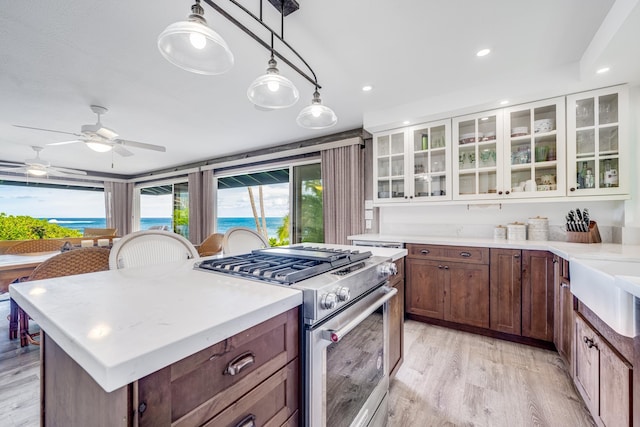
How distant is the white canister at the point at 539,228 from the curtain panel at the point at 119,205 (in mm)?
8386

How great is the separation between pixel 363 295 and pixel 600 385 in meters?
1.22

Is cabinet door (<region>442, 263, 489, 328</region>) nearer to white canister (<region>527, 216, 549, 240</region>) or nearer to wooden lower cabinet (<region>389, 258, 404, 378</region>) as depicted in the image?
white canister (<region>527, 216, 549, 240</region>)

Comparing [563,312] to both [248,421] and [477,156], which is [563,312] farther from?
[248,421]

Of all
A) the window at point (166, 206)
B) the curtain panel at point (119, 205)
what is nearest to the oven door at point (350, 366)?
the window at point (166, 206)

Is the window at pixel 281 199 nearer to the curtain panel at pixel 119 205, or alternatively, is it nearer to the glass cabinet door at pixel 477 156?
the glass cabinet door at pixel 477 156

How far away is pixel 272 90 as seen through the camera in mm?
1443

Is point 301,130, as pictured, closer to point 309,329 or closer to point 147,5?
point 147,5

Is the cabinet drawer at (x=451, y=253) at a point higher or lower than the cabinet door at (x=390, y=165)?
lower

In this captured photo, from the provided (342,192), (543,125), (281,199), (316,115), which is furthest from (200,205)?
(543,125)

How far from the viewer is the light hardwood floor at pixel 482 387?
1490mm

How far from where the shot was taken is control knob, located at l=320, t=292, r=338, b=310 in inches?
33.7

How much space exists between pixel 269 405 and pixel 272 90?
1407 mm

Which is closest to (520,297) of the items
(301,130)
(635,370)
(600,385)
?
(600,385)

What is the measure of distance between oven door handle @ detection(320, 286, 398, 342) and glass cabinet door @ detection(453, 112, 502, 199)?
189 cm
